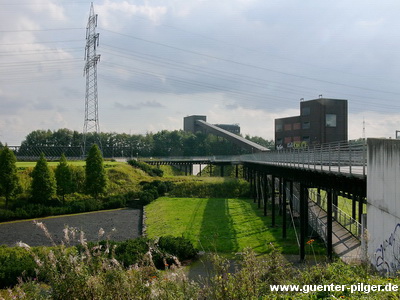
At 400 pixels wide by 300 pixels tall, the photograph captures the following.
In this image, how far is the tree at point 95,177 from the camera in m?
38.1

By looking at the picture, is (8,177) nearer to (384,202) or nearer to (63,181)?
(63,181)

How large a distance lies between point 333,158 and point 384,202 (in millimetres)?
5444

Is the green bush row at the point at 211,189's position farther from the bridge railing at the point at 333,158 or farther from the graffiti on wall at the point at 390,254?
the graffiti on wall at the point at 390,254

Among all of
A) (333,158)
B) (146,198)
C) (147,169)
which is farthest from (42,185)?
Answer: (333,158)

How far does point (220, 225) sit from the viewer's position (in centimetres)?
2388

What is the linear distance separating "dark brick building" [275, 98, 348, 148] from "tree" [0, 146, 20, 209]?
38.1 metres

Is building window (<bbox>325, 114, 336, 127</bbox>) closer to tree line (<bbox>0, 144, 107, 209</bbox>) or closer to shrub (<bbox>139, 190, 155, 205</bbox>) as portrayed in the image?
shrub (<bbox>139, 190, 155, 205</bbox>)

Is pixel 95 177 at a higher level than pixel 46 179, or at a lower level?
lower

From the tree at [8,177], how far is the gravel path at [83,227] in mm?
4877

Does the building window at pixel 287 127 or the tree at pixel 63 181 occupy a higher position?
the building window at pixel 287 127

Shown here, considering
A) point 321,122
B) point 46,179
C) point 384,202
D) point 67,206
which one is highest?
point 321,122

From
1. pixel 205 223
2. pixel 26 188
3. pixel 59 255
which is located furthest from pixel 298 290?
pixel 26 188

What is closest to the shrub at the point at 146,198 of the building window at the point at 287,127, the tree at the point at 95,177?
the tree at the point at 95,177

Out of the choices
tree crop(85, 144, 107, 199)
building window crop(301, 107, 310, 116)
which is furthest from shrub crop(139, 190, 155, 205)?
building window crop(301, 107, 310, 116)
